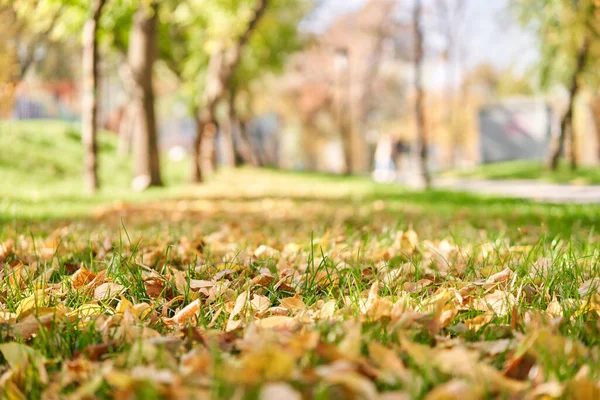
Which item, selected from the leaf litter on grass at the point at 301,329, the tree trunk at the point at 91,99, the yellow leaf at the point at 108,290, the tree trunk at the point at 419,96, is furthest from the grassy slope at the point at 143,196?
the yellow leaf at the point at 108,290

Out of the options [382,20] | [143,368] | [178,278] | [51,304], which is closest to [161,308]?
[178,278]

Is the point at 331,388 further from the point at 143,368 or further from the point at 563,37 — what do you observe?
the point at 563,37

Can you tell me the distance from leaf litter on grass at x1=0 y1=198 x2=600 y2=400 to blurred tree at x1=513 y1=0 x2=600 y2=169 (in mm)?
11589

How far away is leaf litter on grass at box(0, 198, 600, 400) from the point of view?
1.35 meters

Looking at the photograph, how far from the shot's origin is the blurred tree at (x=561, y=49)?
13.8m

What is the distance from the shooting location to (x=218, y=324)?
2.11 m

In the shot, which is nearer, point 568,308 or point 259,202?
point 568,308

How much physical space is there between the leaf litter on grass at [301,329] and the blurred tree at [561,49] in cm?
1159

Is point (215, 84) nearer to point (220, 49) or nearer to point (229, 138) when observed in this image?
point (220, 49)

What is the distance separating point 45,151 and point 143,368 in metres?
17.6

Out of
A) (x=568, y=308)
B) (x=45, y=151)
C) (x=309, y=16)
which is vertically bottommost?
(x=568, y=308)

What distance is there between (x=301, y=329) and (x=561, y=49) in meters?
17.5

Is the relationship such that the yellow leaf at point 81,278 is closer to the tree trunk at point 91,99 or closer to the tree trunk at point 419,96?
the tree trunk at point 91,99

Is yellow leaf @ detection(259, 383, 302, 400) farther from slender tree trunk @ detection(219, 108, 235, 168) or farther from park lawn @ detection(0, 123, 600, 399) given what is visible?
slender tree trunk @ detection(219, 108, 235, 168)
